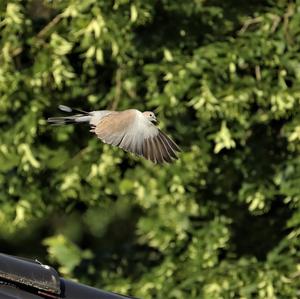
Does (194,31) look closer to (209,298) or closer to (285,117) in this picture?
(285,117)

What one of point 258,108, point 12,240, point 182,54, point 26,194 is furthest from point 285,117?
point 12,240

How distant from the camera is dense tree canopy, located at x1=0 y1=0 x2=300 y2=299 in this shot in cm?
624

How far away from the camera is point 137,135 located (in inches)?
196

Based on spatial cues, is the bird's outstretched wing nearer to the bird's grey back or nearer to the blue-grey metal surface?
the bird's grey back

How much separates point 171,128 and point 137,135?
1564 millimetres

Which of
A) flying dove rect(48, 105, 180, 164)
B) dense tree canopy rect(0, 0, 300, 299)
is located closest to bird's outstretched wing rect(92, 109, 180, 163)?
flying dove rect(48, 105, 180, 164)

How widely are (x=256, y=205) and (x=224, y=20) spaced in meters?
1.19

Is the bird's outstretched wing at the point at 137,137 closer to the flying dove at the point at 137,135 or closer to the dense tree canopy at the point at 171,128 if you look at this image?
the flying dove at the point at 137,135

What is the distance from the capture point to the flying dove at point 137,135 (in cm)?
486

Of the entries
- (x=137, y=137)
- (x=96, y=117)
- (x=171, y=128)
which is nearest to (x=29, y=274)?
(x=137, y=137)

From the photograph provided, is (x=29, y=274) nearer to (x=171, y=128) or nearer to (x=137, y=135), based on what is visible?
(x=137, y=135)

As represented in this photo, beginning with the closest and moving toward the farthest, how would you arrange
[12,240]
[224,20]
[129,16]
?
[129,16], [224,20], [12,240]

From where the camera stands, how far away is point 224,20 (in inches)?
263

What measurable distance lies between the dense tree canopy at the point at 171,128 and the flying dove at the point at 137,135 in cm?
100
